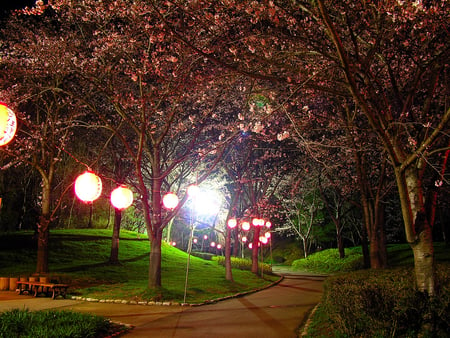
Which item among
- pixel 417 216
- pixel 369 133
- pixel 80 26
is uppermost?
pixel 80 26

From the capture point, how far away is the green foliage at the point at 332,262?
31.3 metres

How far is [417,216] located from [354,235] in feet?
132

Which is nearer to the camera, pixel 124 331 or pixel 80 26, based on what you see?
pixel 124 331

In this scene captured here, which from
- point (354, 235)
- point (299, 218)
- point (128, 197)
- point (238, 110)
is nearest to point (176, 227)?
point (299, 218)

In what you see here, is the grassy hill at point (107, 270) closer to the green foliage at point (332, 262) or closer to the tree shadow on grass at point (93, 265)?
the tree shadow on grass at point (93, 265)

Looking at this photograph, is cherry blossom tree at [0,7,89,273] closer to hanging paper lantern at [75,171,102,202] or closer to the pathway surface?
hanging paper lantern at [75,171,102,202]

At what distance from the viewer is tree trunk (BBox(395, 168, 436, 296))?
6691 millimetres

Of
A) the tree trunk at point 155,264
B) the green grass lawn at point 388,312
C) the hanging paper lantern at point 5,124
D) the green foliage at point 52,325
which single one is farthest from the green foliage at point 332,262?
the hanging paper lantern at point 5,124

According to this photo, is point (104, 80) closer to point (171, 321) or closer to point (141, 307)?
point (141, 307)

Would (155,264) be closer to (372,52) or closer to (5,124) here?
(5,124)

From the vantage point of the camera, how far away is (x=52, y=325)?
270 inches

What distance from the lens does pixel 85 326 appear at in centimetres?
702

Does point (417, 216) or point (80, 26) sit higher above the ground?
point (80, 26)

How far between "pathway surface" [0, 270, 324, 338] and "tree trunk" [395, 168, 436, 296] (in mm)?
3503
